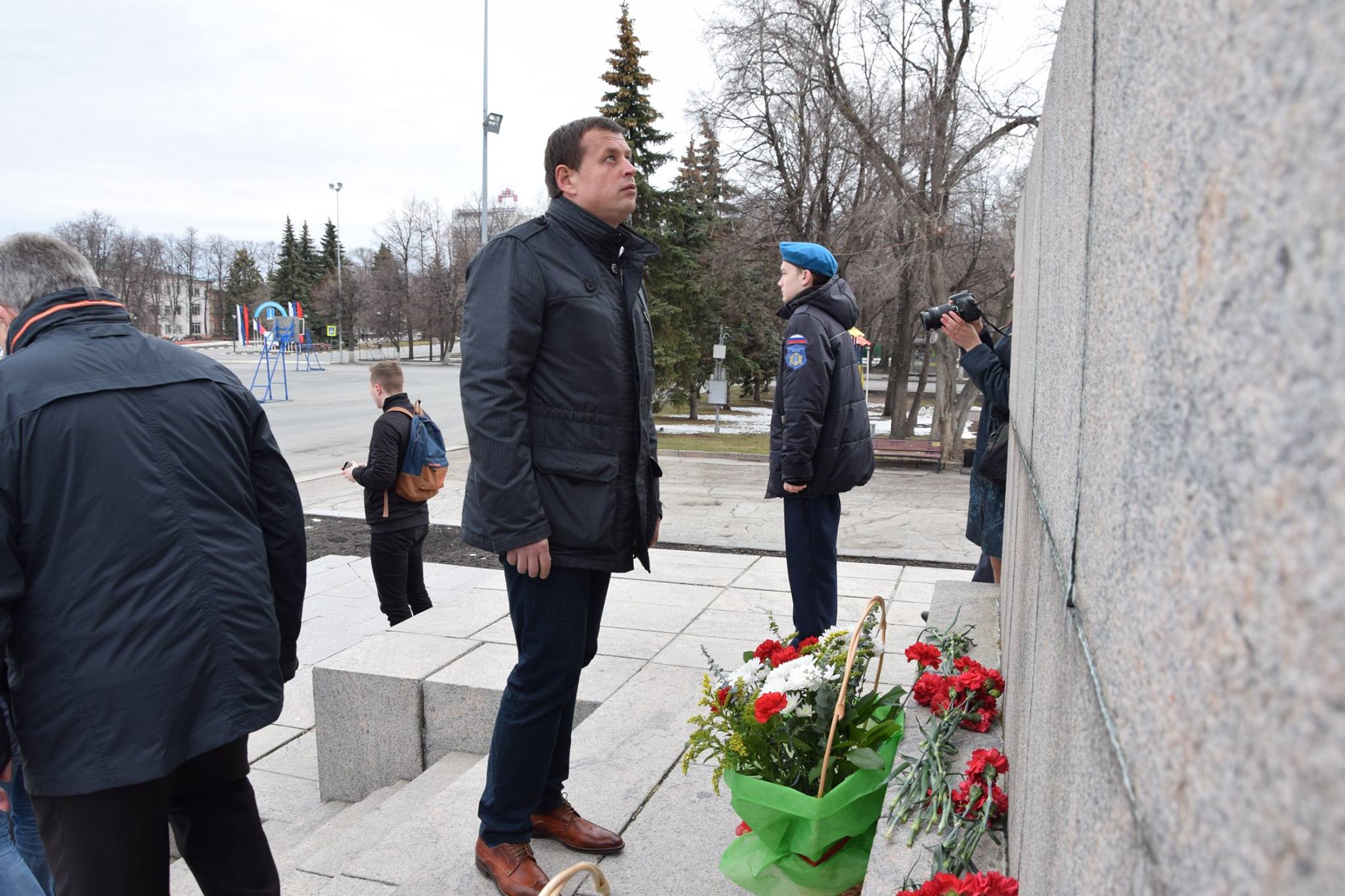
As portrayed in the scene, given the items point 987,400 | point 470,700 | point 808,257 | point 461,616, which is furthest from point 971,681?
point 461,616

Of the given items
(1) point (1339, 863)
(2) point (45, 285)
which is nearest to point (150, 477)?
(2) point (45, 285)

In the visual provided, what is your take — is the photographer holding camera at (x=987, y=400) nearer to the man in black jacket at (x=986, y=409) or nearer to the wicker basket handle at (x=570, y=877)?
the man in black jacket at (x=986, y=409)

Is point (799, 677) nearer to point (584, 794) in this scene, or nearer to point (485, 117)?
point (584, 794)

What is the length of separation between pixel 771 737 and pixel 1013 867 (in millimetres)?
731

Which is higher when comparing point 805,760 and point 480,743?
point 805,760

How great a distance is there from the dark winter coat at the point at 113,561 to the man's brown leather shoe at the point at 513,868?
808 mm

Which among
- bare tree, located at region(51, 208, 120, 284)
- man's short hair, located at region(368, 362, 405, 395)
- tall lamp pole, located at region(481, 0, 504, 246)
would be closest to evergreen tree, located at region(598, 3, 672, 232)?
tall lamp pole, located at region(481, 0, 504, 246)

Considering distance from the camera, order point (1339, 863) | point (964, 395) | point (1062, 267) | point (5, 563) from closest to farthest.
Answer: point (1339, 863), point (1062, 267), point (5, 563), point (964, 395)

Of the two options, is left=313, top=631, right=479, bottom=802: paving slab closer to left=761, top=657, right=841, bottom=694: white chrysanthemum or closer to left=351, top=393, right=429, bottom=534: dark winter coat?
left=351, top=393, right=429, bottom=534: dark winter coat

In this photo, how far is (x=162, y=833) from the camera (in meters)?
2.42

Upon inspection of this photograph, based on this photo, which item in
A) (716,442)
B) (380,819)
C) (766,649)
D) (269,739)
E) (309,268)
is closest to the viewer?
(766,649)

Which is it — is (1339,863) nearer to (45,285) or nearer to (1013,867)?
(1013,867)

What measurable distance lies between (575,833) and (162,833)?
1182 mm

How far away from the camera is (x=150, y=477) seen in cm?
234
